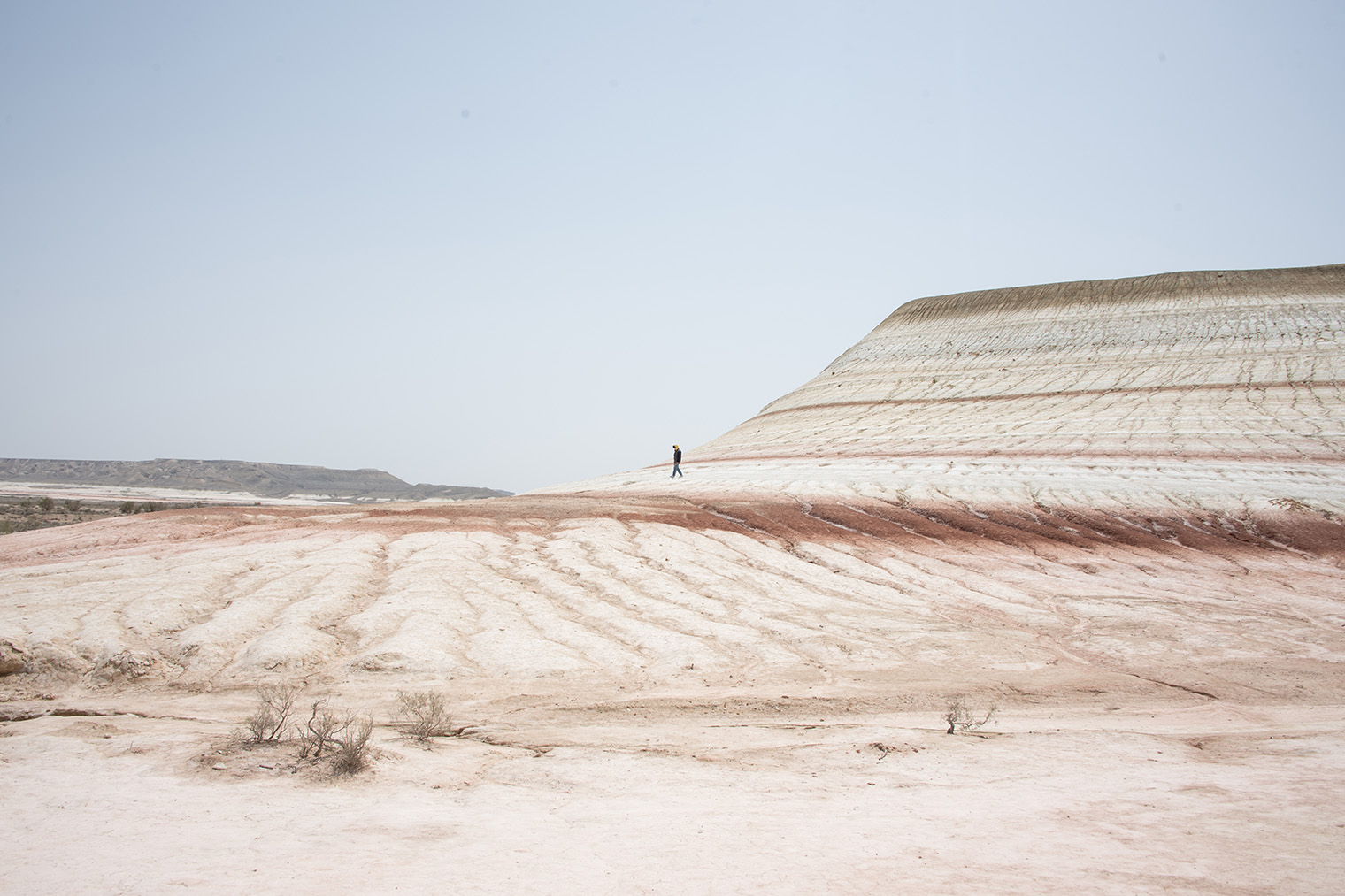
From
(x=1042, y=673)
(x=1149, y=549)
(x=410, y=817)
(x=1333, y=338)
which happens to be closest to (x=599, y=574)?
(x=1042, y=673)

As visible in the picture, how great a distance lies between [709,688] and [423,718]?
3.50 metres

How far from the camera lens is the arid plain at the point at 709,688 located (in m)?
5.29

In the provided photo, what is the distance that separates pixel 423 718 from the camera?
7754mm

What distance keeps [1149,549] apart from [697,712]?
14.8 m

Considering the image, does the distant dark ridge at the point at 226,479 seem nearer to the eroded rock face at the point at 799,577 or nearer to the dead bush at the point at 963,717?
the eroded rock face at the point at 799,577

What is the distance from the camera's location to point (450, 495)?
356ft

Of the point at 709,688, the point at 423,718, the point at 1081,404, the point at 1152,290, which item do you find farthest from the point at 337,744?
the point at 1152,290

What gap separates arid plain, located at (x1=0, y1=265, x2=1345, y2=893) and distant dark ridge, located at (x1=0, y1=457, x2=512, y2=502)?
3480 inches

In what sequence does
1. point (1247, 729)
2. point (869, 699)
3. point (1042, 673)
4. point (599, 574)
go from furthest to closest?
1. point (599, 574)
2. point (1042, 673)
3. point (869, 699)
4. point (1247, 729)

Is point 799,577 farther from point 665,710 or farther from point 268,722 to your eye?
point 268,722

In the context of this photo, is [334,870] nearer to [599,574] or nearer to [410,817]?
[410,817]

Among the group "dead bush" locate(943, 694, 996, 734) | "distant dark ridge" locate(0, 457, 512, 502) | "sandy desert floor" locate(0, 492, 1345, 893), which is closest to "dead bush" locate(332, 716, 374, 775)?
"sandy desert floor" locate(0, 492, 1345, 893)

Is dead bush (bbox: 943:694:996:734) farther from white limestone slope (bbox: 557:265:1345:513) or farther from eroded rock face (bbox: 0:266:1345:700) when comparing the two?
white limestone slope (bbox: 557:265:1345:513)

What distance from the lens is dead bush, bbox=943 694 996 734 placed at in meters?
8.35
